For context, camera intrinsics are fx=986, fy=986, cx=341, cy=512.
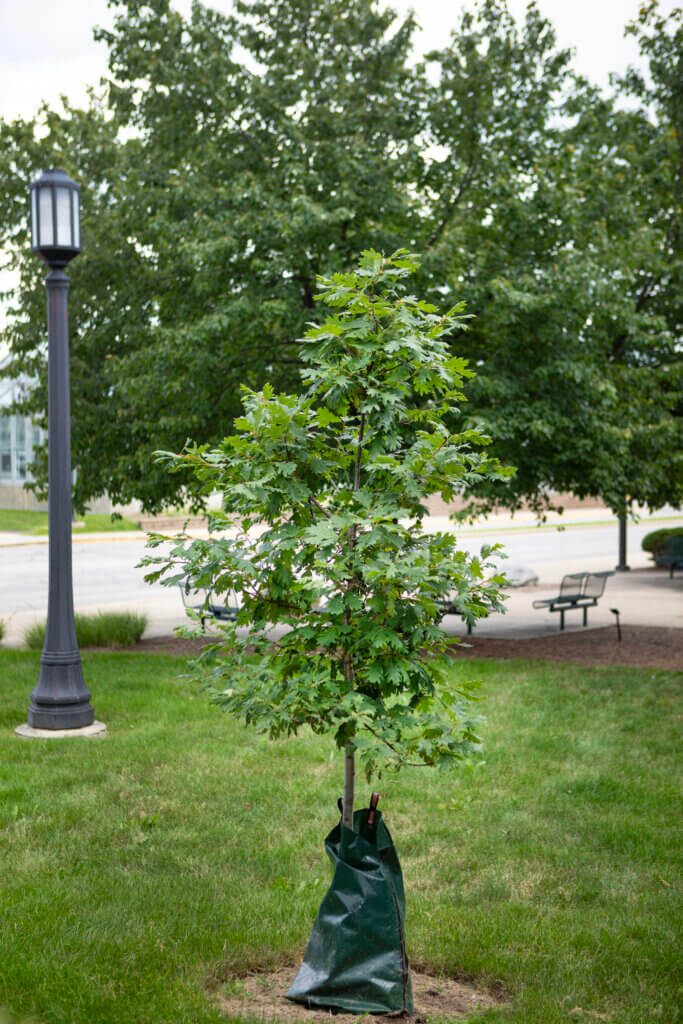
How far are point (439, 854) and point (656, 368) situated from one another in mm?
9504

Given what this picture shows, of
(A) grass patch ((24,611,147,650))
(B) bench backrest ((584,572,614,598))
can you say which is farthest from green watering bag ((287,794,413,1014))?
(B) bench backrest ((584,572,614,598))

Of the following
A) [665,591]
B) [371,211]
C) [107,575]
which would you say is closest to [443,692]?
[371,211]

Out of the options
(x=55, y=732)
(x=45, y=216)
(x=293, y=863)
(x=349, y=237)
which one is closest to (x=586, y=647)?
(x=349, y=237)

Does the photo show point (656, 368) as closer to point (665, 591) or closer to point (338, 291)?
point (665, 591)

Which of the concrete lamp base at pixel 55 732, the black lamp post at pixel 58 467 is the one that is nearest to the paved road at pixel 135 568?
the black lamp post at pixel 58 467

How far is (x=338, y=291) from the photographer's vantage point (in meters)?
3.87

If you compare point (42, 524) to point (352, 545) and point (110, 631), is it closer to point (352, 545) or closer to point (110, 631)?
point (110, 631)

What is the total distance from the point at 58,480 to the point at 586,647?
304 inches

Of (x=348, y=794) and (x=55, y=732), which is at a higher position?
(x=348, y=794)

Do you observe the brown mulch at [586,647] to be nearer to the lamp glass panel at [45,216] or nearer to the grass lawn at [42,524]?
the lamp glass panel at [45,216]

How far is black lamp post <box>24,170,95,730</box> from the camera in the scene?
816 centimetres

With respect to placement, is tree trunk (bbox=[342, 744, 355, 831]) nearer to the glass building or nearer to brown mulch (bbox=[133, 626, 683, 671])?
brown mulch (bbox=[133, 626, 683, 671])

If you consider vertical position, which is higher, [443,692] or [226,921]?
[443,692]

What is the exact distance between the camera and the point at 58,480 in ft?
27.0
